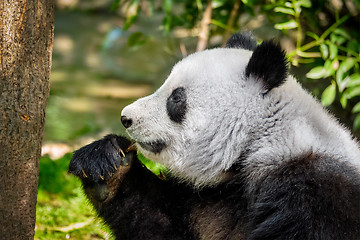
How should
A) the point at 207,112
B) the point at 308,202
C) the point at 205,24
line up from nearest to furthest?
the point at 308,202, the point at 207,112, the point at 205,24

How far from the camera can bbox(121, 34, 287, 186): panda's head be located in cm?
266

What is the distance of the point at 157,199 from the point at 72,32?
12954 millimetres

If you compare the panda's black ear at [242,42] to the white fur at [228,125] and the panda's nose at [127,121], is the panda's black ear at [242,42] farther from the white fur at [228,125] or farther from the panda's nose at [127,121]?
the panda's nose at [127,121]

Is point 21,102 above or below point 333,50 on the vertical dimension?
above

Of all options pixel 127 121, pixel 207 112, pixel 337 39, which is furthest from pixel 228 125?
pixel 337 39

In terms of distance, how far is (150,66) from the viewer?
12305 millimetres

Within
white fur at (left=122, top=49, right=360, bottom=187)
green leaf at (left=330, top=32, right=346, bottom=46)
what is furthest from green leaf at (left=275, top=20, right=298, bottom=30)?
white fur at (left=122, top=49, right=360, bottom=187)

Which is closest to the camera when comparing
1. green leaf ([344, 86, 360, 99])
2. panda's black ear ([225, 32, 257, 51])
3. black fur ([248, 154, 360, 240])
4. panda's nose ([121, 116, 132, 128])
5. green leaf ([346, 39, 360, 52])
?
black fur ([248, 154, 360, 240])

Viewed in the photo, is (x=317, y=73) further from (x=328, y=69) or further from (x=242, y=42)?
(x=242, y=42)

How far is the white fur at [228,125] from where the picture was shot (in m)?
2.59

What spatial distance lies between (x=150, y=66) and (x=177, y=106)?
9.62m

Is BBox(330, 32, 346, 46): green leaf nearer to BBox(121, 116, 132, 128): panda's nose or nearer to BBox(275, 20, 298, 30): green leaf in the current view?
BBox(275, 20, 298, 30): green leaf

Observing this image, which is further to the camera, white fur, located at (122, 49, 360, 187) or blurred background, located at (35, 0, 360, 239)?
blurred background, located at (35, 0, 360, 239)

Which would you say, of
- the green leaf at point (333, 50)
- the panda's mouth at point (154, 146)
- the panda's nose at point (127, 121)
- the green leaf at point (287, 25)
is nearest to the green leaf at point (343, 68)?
the green leaf at point (333, 50)
